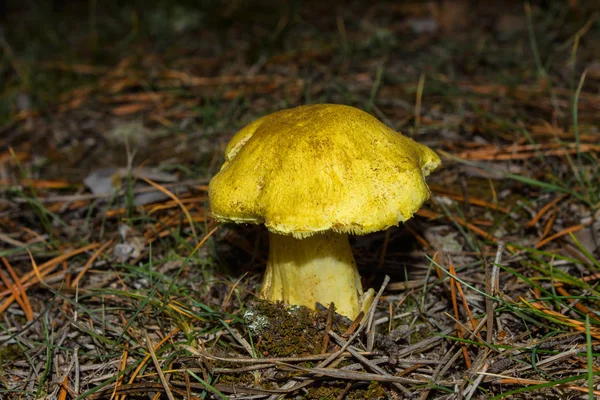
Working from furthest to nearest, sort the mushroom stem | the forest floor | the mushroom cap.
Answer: the mushroom stem
the forest floor
the mushroom cap

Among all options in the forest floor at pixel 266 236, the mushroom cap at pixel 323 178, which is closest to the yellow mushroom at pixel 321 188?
the mushroom cap at pixel 323 178

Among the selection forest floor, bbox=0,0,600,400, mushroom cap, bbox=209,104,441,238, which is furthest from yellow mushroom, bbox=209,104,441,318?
forest floor, bbox=0,0,600,400

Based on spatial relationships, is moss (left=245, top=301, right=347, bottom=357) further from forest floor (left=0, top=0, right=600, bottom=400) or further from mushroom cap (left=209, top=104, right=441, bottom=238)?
mushroom cap (left=209, top=104, right=441, bottom=238)

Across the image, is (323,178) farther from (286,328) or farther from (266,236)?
(266,236)

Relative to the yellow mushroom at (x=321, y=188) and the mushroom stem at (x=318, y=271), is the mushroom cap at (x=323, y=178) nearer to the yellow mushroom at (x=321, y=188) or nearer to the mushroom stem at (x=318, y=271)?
the yellow mushroom at (x=321, y=188)

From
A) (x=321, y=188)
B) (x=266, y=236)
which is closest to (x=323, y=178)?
(x=321, y=188)

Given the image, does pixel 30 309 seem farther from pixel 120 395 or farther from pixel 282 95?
pixel 282 95

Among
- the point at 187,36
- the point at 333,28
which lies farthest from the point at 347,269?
the point at 187,36
